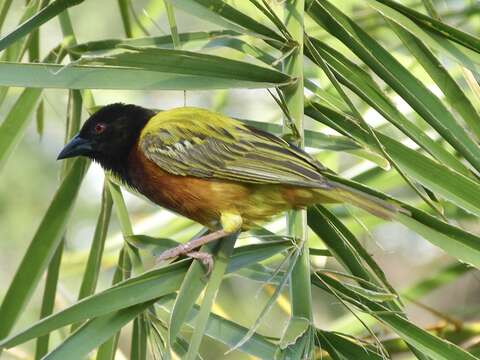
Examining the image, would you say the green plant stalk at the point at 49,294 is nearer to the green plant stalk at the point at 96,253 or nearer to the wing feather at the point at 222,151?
the green plant stalk at the point at 96,253

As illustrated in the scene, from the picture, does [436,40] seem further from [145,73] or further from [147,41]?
[147,41]

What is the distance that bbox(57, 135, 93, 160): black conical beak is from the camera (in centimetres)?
362

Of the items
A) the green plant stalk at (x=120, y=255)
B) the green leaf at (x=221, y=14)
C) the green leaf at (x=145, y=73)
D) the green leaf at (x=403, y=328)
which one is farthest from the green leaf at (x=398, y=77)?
the green plant stalk at (x=120, y=255)

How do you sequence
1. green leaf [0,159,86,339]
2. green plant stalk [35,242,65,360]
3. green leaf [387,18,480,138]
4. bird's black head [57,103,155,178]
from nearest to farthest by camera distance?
green leaf [387,18,480,138] → green leaf [0,159,86,339] → green plant stalk [35,242,65,360] → bird's black head [57,103,155,178]

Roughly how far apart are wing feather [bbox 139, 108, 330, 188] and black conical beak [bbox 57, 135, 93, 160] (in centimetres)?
22

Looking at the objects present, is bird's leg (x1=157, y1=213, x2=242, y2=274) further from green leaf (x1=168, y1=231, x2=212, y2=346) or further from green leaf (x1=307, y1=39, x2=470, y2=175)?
green leaf (x1=307, y1=39, x2=470, y2=175)

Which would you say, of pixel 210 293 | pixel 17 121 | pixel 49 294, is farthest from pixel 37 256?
pixel 210 293

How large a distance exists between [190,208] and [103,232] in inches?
14.6

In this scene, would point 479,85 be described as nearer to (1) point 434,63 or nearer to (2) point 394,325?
(1) point 434,63

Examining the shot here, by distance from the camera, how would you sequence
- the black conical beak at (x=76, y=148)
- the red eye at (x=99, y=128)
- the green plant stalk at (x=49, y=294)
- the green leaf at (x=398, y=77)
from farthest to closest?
the red eye at (x=99, y=128) → the black conical beak at (x=76, y=148) → the green plant stalk at (x=49, y=294) → the green leaf at (x=398, y=77)

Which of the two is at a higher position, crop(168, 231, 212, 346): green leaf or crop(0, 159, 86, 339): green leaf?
crop(0, 159, 86, 339): green leaf

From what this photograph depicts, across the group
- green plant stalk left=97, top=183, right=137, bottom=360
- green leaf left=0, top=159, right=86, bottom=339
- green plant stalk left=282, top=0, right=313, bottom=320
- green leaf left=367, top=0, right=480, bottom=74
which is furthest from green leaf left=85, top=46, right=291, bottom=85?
green leaf left=0, top=159, right=86, bottom=339

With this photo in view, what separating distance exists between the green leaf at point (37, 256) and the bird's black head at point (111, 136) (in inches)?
18.6

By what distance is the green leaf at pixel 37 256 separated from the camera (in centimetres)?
302
